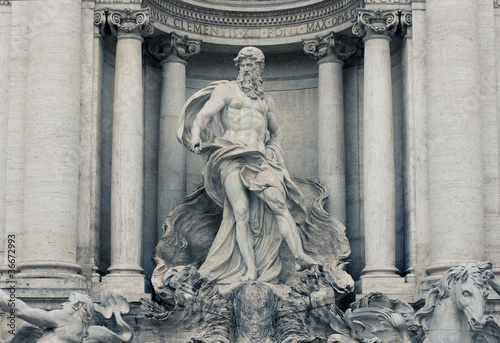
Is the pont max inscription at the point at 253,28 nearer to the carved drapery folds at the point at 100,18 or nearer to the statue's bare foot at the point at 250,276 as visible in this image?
the carved drapery folds at the point at 100,18

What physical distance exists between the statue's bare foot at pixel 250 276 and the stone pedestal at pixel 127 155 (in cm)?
189

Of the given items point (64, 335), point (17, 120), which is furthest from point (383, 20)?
point (64, 335)

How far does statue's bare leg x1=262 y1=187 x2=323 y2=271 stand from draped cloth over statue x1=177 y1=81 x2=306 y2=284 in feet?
0.42

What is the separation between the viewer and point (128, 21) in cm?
2355

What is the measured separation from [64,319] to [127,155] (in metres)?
4.56

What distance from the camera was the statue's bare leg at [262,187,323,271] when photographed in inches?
864

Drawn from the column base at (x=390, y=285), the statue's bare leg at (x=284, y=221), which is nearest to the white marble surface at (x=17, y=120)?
the statue's bare leg at (x=284, y=221)

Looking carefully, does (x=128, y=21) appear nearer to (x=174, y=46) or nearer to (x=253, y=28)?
(x=174, y=46)

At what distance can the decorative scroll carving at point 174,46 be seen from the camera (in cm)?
2484

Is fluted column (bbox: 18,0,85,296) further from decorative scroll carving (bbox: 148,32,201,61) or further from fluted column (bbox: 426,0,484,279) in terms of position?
fluted column (bbox: 426,0,484,279)

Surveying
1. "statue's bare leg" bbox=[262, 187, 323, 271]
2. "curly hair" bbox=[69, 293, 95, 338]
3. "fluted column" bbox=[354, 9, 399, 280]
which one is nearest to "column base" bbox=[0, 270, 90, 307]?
"curly hair" bbox=[69, 293, 95, 338]

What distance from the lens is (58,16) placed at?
22.6 m

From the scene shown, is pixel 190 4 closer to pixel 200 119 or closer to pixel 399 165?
pixel 200 119

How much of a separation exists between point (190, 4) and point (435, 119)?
5.71 m
